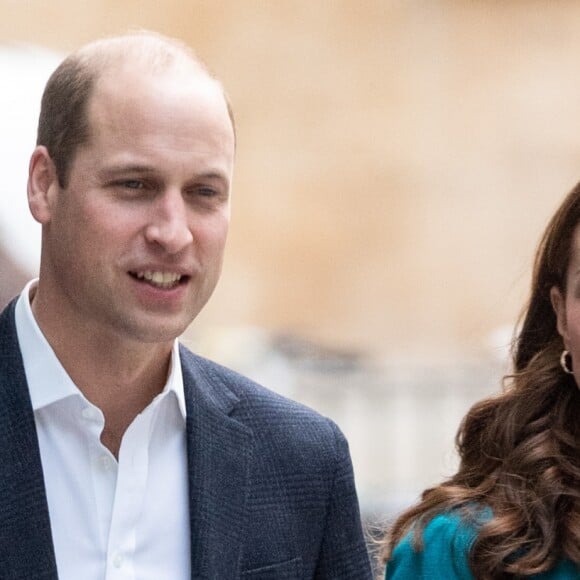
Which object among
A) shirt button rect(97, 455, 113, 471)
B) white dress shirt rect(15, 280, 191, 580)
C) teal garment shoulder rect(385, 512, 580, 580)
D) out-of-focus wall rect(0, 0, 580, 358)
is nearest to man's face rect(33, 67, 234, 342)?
white dress shirt rect(15, 280, 191, 580)

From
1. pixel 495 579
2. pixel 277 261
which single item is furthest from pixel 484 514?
pixel 277 261

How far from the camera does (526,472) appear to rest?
11.0 ft

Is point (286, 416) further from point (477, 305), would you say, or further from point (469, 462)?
point (477, 305)

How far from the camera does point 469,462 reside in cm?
350

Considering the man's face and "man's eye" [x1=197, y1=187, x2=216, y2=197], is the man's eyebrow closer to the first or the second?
the man's face

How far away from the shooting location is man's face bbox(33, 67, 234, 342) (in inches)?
117

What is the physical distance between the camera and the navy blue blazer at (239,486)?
2.93 metres

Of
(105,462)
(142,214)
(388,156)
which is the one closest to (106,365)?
(105,462)

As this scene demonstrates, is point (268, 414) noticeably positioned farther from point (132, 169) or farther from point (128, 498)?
point (132, 169)

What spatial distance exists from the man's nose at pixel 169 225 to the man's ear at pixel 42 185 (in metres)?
0.21

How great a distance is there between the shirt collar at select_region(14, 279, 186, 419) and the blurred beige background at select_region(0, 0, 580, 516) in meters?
7.18

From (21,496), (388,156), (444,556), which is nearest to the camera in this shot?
(21,496)

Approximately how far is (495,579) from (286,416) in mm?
502

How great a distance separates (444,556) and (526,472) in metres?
0.24
